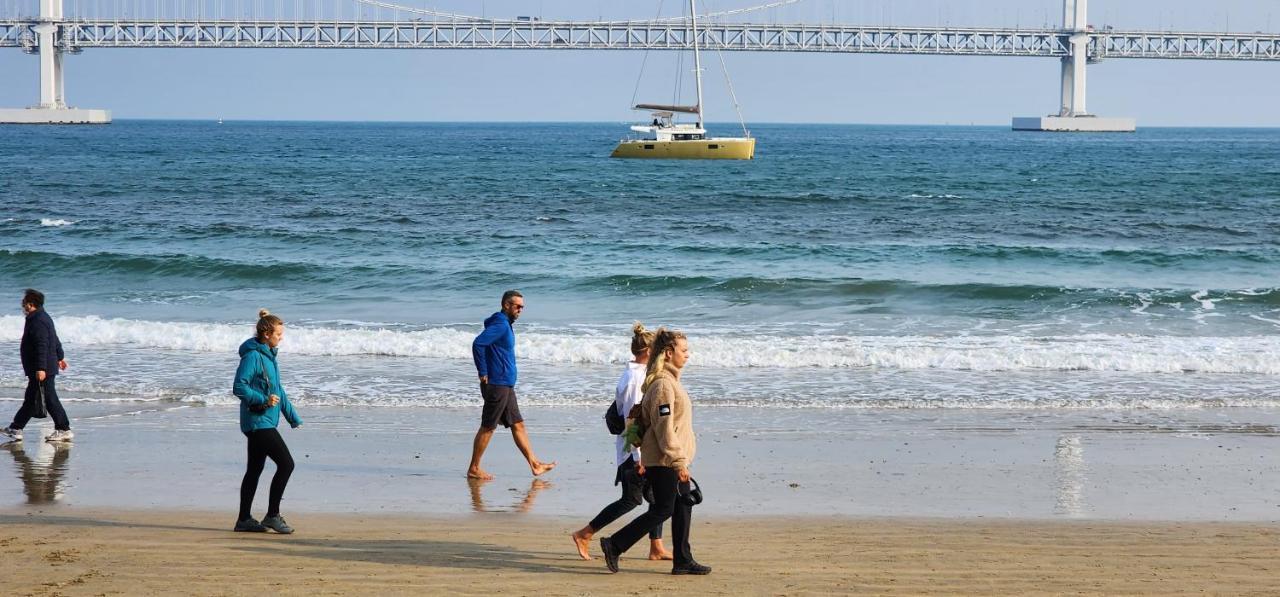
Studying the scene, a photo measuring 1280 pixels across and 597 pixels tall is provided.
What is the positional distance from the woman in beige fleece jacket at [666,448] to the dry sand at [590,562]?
15cm

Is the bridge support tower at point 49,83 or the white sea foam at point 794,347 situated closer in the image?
the white sea foam at point 794,347

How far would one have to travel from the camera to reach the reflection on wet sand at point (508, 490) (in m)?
6.71

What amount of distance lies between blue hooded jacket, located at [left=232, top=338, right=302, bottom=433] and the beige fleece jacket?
1.79 m

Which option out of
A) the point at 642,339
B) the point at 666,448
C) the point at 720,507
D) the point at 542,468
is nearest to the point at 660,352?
the point at 666,448

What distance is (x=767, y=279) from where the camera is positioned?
18.9 meters

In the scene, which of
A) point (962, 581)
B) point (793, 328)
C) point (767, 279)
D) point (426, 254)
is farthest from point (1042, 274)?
point (962, 581)

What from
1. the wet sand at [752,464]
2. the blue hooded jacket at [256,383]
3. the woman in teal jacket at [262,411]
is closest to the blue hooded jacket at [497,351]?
the wet sand at [752,464]

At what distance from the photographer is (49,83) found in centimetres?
11938

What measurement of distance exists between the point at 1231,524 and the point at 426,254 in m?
17.4

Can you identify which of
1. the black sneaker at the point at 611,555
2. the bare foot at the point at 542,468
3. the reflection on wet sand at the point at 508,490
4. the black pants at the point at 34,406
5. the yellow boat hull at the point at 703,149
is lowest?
the reflection on wet sand at the point at 508,490

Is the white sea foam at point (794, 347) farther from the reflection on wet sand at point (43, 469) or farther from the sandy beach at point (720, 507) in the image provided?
the reflection on wet sand at point (43, 469)

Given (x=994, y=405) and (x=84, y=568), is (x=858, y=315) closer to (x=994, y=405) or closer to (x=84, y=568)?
(x=994, y=405)

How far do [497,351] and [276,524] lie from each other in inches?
69.8

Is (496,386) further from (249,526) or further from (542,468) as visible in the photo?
(249,526)
